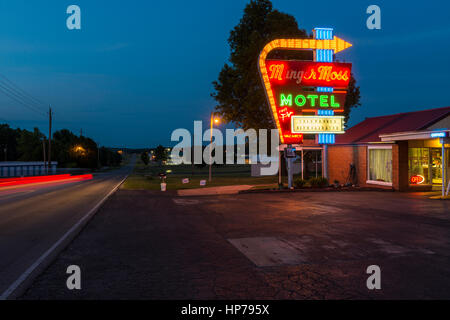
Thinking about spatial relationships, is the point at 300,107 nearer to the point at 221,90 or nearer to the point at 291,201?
the point at 291,201

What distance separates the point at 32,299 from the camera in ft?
17.6

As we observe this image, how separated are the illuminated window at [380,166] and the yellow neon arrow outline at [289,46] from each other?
633 cm

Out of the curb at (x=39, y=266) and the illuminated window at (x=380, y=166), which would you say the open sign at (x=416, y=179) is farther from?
the curb at (x=39, y=266)

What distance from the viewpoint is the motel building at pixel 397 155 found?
22.2m

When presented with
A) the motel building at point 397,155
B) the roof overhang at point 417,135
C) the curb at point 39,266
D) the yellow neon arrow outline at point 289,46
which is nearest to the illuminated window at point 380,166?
the motel building at point 397,155

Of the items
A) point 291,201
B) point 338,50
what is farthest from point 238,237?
point 338,50

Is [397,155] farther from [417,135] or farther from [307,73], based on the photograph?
[307,73]

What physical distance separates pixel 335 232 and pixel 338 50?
17866mm

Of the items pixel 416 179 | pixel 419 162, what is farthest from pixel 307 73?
pixel 416 179

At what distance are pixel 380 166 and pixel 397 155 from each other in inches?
86.0

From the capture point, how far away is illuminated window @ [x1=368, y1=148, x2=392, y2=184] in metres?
23.6

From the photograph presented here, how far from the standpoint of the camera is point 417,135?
1964 cm

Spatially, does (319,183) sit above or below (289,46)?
below
